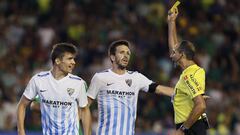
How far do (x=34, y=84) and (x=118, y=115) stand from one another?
3.91 feet

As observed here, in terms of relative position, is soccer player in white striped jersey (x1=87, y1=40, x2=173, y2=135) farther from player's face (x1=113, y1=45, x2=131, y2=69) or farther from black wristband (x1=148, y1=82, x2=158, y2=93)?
black wristband (x1=148, y1=82, x2=158, y2=93)

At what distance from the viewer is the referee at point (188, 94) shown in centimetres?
1101

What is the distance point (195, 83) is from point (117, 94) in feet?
3.75

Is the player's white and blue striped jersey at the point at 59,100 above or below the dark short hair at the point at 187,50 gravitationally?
below

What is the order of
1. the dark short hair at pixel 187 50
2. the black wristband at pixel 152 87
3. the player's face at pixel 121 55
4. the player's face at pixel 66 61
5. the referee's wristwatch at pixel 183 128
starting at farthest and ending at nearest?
the black wristband at pixel 152 87 → the player's face at pixel 121 55 → the dark short hair at pixel 187 50 → the player's face at pixel 66 61 → the referee's wristwatch at pixel 183 128

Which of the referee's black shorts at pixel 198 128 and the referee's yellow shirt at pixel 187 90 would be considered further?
the referee's black shorts at pixel 198 128

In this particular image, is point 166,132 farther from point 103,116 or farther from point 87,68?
point 103,116

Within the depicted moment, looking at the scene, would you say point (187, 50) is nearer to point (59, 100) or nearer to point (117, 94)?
point (117, 94)

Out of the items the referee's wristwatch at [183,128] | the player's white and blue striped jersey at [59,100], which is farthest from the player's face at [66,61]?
the referee's wristwatch at [183,128]

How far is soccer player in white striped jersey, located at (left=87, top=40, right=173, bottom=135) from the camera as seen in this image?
1170 centimetres

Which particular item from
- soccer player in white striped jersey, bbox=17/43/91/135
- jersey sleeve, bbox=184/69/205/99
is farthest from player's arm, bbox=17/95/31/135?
jersey sleeve, bbox=184/69/205/99

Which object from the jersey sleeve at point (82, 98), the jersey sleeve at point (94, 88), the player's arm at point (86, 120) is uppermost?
the jersey sleeve at point (94, 88)

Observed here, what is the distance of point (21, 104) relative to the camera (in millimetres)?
11195

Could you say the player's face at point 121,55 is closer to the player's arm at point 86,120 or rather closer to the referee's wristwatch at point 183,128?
the player's arm at point 86,120
